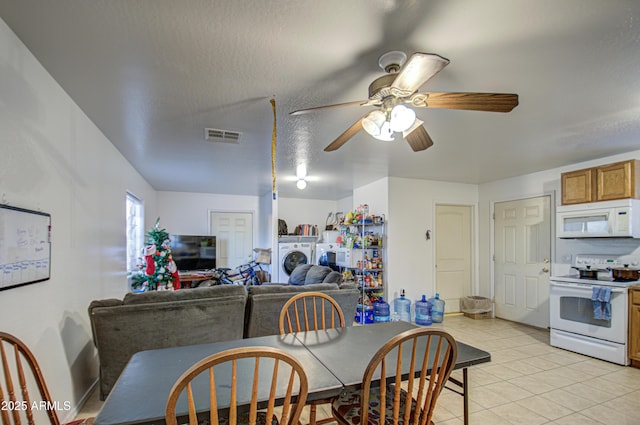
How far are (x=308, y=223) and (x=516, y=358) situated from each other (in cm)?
524

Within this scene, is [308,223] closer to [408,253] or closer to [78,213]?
[408,253]

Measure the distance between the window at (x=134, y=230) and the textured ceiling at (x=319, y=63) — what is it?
1784mm

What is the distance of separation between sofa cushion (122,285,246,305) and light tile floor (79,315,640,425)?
864 mm

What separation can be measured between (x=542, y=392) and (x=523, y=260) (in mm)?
2586

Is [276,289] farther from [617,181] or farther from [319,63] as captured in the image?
[617,181]

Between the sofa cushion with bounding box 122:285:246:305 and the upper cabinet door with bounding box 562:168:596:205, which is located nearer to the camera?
the sofa cushion with bounding box 122:285:246:305

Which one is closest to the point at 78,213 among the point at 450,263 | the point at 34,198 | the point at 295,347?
the point at 34,198

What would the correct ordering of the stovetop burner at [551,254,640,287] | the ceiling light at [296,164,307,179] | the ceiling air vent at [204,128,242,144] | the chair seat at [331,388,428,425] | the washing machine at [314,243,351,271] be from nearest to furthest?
the chair seat at [331,388,428,425] → the ceiling air vent at [204,128,242,144] → the stovetop burner at [551,254,640,287] → the ceiling light at [296,164,307,179] → the washing machine at [314,243,351,271]

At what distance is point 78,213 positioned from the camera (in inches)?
94.3

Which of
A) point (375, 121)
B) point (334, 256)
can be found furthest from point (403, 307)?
point (375, 121)

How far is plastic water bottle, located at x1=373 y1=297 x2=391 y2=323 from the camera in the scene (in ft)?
15.2

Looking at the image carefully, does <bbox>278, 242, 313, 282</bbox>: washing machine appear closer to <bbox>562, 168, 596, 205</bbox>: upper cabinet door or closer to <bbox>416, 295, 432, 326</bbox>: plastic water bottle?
<bbox>416, 295, 432, 326</bbox>: plastic water bottle

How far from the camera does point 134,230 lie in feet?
16.4

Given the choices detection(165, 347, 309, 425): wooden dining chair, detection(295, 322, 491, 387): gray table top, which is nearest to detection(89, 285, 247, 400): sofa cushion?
detection(295, 322, 491, 387): gray table top
